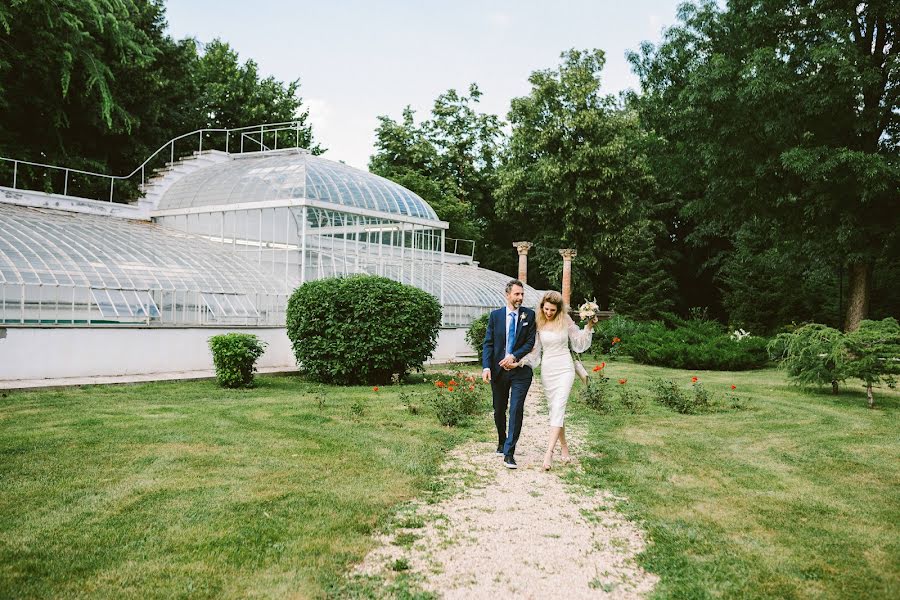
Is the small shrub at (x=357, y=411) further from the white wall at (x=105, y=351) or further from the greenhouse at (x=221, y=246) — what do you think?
the greenhouse at (x=221, y=246)

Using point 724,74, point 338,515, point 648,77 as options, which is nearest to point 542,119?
point 648,77

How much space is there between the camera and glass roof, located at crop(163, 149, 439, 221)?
19672 mm

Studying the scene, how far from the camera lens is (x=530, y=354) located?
7738 mm

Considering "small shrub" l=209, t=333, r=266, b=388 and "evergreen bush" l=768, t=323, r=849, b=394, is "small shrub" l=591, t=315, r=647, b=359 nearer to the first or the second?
"evergreen bush" l=768, t=323, r=849, b=394

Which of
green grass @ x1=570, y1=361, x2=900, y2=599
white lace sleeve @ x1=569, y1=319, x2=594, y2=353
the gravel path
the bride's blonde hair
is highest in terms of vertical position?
the bride's blonde hair

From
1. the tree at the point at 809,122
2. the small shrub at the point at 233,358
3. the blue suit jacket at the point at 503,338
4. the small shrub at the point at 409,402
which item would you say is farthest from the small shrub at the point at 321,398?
the tree at the point at 809,122

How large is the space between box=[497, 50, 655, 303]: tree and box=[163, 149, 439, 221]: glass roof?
11928mm

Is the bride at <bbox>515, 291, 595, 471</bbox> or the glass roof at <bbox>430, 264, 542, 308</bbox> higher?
the glass roof at <bbox>430, 264, 542, 308</bbox>

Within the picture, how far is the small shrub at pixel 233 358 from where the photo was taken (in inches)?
538

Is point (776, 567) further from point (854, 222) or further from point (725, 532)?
point (854, 222)

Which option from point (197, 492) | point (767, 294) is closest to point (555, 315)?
point (197, 492)

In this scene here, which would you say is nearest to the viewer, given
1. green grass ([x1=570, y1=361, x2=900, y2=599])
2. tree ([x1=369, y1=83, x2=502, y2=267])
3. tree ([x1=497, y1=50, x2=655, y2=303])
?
green grass ([x1=570, y1=361, x2=900, y2=599])

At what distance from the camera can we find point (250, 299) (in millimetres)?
17766

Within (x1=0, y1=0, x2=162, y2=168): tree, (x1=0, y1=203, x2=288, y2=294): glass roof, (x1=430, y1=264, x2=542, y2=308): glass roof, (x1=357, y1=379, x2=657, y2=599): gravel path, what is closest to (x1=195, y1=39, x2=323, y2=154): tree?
(x1=0, y1=0, x2=162, y2=168): tree
